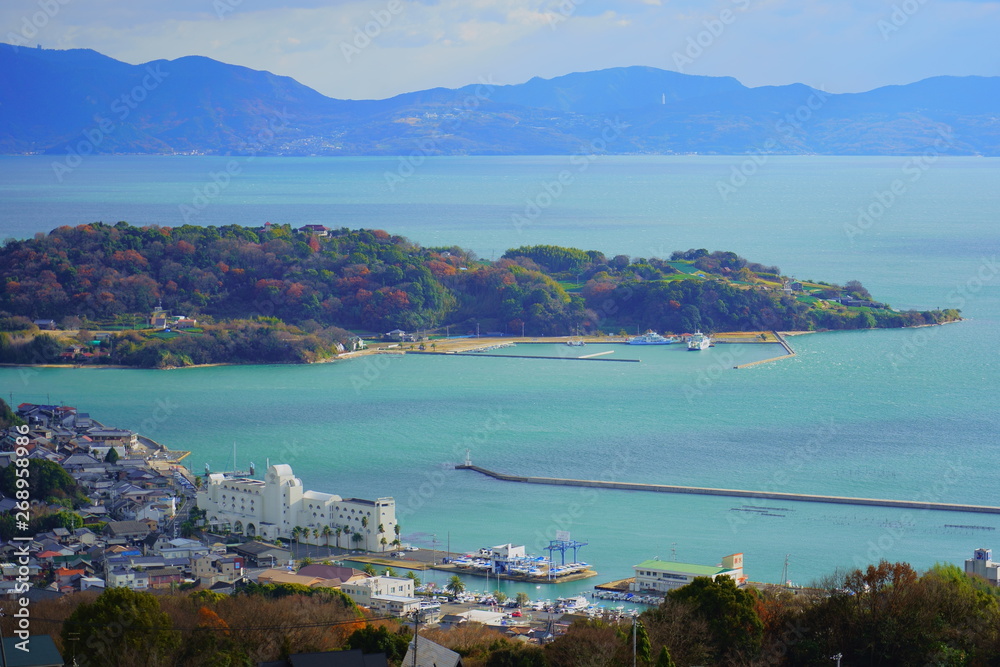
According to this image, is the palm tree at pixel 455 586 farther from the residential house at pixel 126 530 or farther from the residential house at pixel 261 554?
the residential house at pixel 126 530

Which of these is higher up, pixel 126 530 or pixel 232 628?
pixel 232 628

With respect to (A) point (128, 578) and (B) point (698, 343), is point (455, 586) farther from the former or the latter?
(B) point (698, 343)

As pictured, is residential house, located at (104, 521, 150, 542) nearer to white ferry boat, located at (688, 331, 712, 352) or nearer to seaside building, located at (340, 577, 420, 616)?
seaside building, located at (340, 577, 420, 616)

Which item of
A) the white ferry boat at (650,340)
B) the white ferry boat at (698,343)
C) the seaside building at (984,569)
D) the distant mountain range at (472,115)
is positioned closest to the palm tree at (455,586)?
the seaside building at (984,569)

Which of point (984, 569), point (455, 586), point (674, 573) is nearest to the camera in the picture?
point (984, 569)

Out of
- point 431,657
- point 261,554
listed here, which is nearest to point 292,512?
point 261,554

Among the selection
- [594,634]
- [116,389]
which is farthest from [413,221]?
[594,634]
